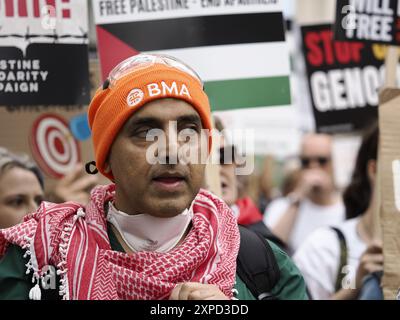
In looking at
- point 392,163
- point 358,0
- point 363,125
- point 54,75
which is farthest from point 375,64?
point 54,75

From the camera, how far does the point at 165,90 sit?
2.79 metres

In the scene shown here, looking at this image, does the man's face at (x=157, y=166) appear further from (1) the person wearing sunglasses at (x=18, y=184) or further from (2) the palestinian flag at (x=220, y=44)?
(1) the person wearing sunglasses at (x=18, y=184)

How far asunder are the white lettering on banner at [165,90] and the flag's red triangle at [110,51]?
1184 millimetres

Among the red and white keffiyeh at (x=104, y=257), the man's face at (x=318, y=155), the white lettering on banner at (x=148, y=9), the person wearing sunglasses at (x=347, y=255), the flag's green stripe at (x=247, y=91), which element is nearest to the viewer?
the red and white keffiyeh at (x=104, y=257)

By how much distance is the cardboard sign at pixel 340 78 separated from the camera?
5.99m

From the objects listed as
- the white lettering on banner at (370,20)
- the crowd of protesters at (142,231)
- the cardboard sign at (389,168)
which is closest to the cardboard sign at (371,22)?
the white lettering on banner at (370,20)

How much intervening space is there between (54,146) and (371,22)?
62.0 inches

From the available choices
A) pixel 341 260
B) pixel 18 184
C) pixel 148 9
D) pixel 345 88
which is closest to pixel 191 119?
pixel 148 9

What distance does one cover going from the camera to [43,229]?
281 centimetres

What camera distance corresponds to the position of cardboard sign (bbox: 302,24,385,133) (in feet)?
19.6

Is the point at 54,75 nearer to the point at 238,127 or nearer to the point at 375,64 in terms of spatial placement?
the point at 238,127

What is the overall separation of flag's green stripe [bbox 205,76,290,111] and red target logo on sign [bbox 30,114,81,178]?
2.15 feet

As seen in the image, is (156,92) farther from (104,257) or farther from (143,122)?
(104,257)

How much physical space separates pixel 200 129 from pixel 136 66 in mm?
266
